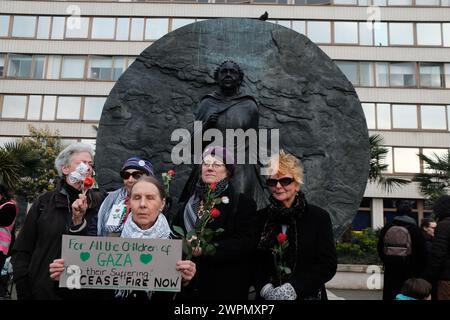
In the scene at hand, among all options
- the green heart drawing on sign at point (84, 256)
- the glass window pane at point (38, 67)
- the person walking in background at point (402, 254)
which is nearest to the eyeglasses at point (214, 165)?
the green heart drawing on sign at point (84, 256)

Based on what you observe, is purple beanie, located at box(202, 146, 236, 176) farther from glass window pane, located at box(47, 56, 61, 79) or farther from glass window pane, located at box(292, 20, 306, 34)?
glass window pane, located at box(47, 56, 61, 79)

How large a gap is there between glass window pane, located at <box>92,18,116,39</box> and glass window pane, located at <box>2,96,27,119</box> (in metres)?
4.94

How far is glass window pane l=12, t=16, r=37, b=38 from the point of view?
23.2 meters

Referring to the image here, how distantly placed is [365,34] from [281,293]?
22.3m

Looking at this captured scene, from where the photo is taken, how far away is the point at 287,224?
2607 millimetres

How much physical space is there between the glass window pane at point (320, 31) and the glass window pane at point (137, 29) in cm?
839

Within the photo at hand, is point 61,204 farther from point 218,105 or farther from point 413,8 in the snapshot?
point 413,8

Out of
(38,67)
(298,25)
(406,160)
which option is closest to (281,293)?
(298,25)

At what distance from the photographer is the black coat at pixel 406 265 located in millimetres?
3841

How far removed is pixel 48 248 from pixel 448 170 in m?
12.9

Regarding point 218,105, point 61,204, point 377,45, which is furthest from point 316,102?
point 377,45

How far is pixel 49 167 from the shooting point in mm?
16938

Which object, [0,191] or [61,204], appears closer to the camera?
[61,204]

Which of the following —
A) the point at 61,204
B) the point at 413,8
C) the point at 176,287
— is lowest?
the point at 176,287
